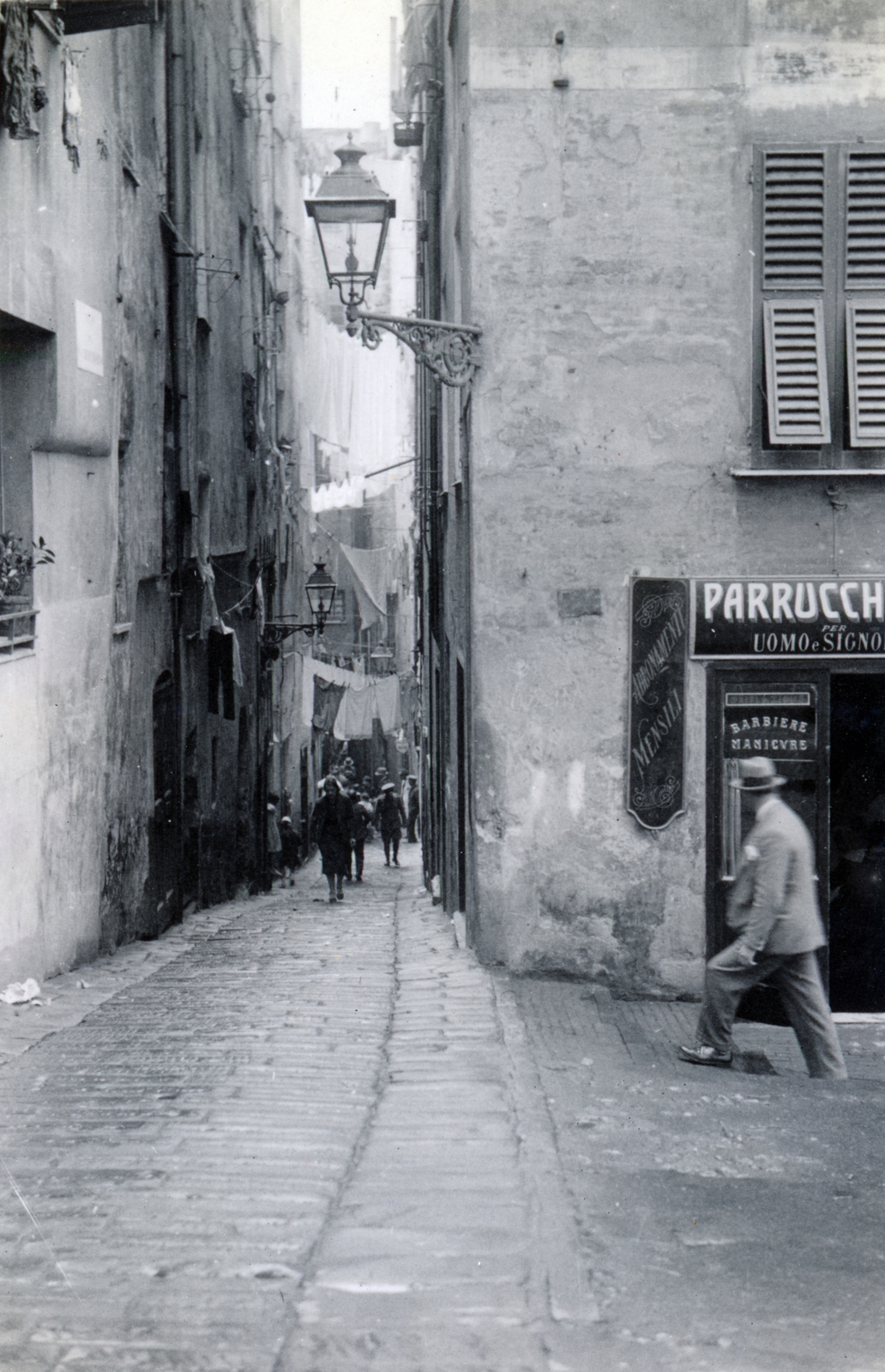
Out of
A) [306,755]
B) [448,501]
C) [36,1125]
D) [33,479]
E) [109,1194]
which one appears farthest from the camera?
[306,755]

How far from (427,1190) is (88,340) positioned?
26.7ft

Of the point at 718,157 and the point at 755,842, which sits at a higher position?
the point at 718,157

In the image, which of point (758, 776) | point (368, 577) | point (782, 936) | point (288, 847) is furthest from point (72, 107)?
point (368, 577)

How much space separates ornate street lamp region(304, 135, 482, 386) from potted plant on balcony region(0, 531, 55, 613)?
8.06ft

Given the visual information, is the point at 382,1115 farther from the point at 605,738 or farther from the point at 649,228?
the point at 649,228

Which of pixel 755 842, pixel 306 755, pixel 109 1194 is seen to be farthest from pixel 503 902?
pixel 306 755

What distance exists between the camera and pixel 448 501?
14.1m

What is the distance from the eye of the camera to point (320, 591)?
24.2 metres

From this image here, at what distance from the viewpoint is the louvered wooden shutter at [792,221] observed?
370 inches

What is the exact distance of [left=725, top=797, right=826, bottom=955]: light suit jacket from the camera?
7.61m

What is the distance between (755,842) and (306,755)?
104 ft

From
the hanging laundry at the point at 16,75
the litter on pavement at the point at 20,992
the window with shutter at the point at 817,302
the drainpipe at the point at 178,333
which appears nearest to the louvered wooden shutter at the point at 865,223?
the window with shutter at the point at 817,302

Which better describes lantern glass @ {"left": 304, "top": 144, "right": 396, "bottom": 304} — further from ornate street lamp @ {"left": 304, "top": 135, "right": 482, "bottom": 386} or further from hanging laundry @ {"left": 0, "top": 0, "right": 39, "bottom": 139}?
hanging laundry @ {"left": 0, "top": 0, "right": 39, "bottom": 139}

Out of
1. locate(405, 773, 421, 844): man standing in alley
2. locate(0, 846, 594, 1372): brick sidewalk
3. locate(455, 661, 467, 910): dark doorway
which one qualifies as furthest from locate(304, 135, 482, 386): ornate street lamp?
locate(405, 773, 421, 844): man standing in alley
